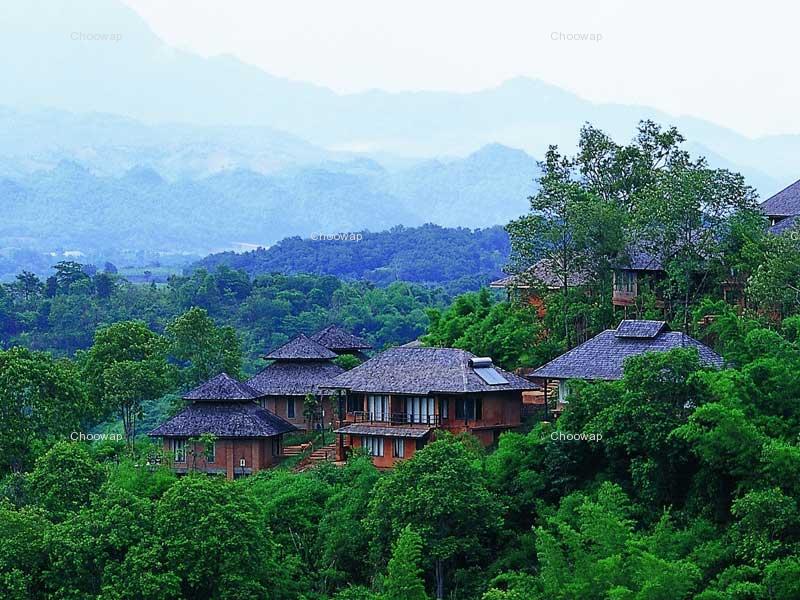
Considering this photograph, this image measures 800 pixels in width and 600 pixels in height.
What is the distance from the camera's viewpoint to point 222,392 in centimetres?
3866

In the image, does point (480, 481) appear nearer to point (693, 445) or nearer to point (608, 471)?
point (608, 471)

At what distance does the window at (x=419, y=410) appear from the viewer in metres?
35.7

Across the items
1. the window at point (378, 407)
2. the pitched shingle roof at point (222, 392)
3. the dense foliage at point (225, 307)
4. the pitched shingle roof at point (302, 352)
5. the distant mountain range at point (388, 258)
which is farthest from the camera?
the distant mountain range at point (388, 258)

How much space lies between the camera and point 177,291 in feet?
267

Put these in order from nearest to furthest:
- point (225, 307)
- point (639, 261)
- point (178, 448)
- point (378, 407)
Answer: point (378, 407), point (178, 448), point (639, 261), point (225, 307)

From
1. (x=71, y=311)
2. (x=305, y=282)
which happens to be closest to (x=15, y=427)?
(x=71, y=311)

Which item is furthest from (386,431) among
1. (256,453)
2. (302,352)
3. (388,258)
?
(388,258)

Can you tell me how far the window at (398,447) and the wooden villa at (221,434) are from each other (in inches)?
147

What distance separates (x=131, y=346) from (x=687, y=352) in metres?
17.8

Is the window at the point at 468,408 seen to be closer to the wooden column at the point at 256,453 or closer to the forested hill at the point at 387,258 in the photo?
the wooden column at the point at 256,453

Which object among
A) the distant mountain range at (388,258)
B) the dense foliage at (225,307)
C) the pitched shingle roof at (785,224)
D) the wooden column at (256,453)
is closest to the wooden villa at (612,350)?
the pitched shingle roof at (785,224)

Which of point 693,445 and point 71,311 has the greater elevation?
point 71,311

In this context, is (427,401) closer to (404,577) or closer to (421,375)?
(421,375)

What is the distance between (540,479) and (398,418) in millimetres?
5393
